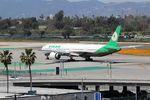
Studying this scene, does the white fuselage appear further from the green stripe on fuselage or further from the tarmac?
the tarmac

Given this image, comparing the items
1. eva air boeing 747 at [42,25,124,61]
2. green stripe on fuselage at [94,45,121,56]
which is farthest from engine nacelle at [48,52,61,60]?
green stripe on fuselage at [94,45,121,56]

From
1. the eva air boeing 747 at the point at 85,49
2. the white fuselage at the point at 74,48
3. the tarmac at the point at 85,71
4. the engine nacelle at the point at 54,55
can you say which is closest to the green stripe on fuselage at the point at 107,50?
the eva air boeing 747 at the point at 85,49

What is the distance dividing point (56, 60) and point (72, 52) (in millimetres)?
7372

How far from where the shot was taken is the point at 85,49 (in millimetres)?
118625

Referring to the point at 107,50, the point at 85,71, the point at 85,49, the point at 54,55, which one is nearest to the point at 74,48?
the point at 85,49

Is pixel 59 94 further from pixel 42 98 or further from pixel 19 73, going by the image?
pixel 19 73

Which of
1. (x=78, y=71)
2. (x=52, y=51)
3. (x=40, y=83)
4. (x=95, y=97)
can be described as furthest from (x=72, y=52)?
(x=95, y=97)

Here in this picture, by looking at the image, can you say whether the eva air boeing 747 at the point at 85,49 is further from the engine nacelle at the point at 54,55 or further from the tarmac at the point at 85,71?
the tarmac at the point at 85,71

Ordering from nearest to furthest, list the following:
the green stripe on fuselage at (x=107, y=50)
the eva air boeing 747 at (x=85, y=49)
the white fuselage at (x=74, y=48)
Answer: the green stripe on fuselage at (x=107, y=50) → the eva air boeing 747 at (x=85, y=49) → the white fuselage at (x=74, y=48)

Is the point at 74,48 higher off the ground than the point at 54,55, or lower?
higher

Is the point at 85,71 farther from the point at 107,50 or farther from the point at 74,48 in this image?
the point at 74,48

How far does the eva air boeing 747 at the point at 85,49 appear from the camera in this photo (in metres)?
114

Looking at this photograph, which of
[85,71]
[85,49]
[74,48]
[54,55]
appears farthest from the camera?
[54,55]

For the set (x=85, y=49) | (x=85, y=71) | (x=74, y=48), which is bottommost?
(x=85, y=71)
